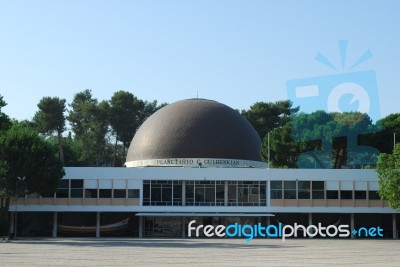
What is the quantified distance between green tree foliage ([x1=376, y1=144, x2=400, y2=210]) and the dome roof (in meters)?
14.0

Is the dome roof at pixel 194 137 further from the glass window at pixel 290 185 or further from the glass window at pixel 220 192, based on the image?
the glass window at pixel 290 185

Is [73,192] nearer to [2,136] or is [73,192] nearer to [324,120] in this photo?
[2,136]

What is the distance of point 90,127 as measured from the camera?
91.3 m

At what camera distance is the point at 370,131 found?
6819 cm

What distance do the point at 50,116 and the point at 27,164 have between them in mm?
43186

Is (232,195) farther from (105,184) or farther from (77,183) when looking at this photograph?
(77,183)

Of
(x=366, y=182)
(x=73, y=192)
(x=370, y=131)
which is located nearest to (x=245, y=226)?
(x=366, y=182)

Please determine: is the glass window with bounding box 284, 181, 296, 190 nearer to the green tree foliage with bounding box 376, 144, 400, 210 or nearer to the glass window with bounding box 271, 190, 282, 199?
the glass window with bounding box 271, 190, 282, 199

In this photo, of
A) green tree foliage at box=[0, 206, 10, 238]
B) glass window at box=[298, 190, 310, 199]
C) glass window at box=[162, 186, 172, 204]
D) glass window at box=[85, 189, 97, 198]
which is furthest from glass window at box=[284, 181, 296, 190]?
green tree foliage at box=[0, 206, 10, 238]

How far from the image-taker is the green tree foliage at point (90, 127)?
89.1m

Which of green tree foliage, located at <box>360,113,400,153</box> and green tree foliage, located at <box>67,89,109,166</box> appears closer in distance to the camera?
green tree foliage, located at <box>360,113,400,153</box>

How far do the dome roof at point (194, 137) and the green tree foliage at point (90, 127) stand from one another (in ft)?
82.7

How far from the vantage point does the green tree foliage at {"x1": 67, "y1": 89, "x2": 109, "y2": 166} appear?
292 ft

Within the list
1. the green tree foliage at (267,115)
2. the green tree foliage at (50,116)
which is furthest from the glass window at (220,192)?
the green tree foliage at (50,116)
